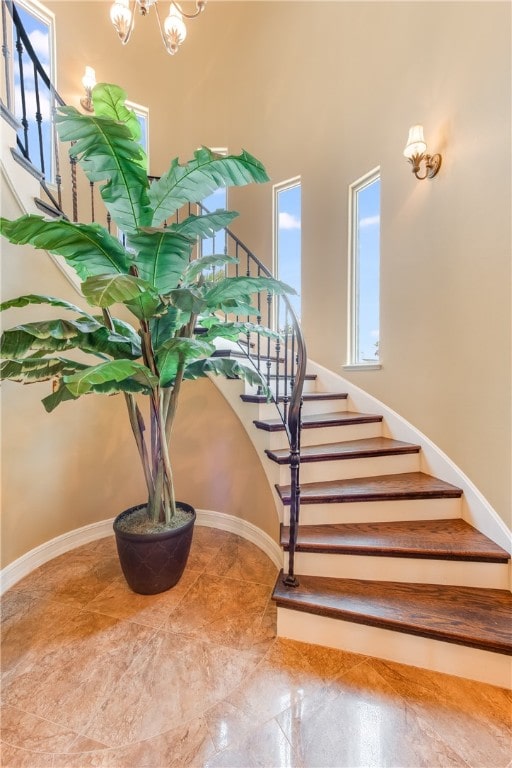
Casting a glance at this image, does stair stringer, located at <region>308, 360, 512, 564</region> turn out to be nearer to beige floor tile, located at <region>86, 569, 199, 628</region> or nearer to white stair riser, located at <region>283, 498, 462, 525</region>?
white stair riser, located at <region>283, 498, 462, 525</region>

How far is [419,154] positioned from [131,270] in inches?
82.4

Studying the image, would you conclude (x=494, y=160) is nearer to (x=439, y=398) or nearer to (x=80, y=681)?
(x=439, y=398)

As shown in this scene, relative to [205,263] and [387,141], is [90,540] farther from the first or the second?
[387,141]

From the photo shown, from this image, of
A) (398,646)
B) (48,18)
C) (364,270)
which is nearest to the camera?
(398,646)

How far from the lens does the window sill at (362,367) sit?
287cm

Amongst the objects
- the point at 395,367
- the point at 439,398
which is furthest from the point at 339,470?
the point at 395,367

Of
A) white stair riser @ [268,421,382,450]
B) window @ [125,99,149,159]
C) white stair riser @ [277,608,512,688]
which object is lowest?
white stair riser @ [277,608,512,688]

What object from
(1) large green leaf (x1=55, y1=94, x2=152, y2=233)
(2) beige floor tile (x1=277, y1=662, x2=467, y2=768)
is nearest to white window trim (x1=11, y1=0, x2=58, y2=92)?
(1) large green leaf (x1=55, y1=94, x2=152, y2=233)

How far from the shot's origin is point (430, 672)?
4.77ft

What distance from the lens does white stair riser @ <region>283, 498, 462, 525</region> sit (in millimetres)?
1939

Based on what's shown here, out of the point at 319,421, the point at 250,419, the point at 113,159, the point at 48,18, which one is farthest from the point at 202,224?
the point at 48,18

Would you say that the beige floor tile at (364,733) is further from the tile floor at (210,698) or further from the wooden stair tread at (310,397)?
the wooden stair tread at (310,397)

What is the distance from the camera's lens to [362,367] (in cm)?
303

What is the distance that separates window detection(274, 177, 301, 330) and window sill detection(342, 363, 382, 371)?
947 mm
